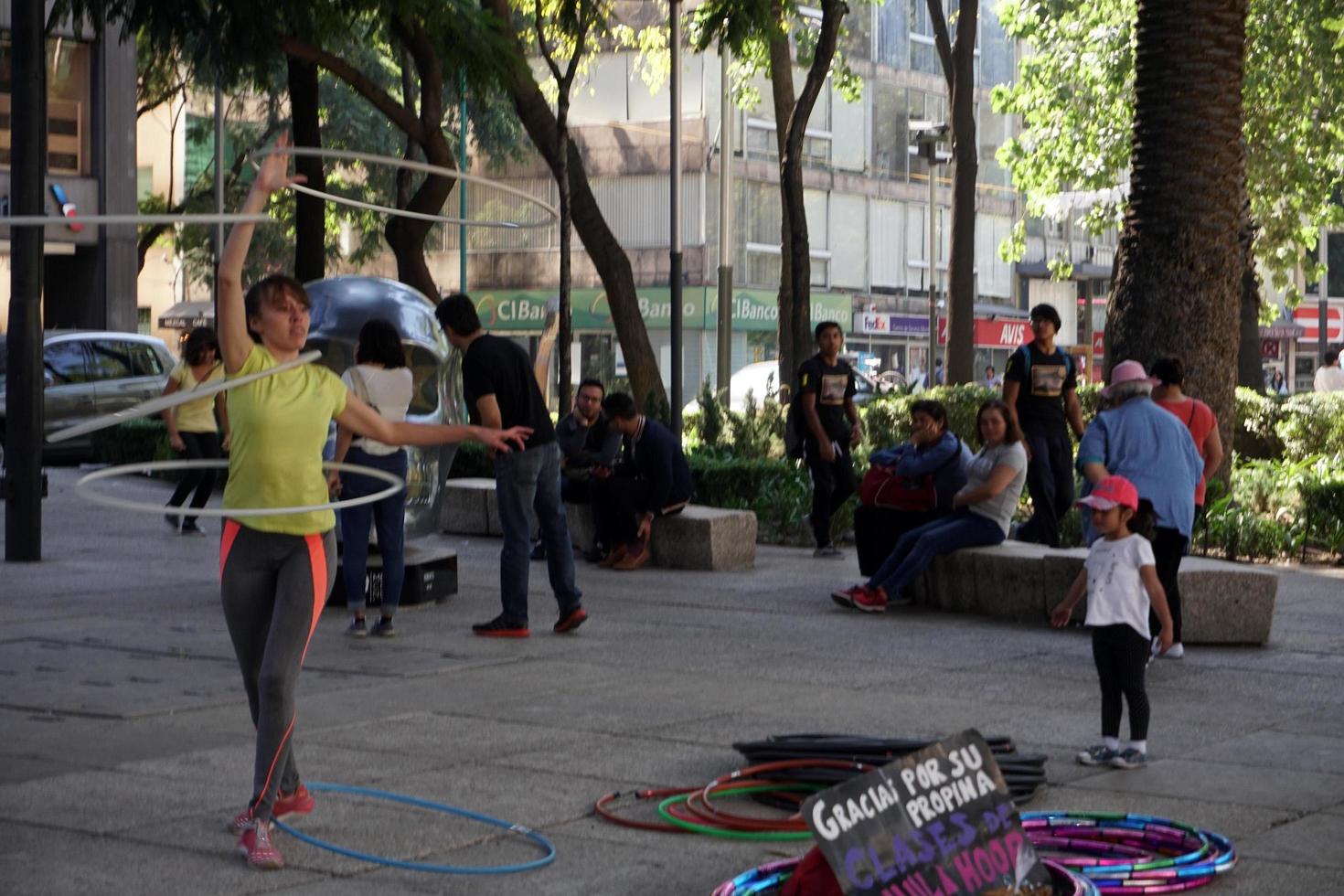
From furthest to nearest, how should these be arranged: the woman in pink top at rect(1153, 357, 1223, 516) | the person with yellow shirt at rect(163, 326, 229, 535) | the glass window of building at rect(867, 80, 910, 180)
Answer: the glass window of building at rect(867, 80, 910, 180), the person with yellow shirt at rect(163, 326, 229, 535), the woman in pink top at rect(1153, 357, 1223, 516)

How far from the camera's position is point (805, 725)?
8.44 meters

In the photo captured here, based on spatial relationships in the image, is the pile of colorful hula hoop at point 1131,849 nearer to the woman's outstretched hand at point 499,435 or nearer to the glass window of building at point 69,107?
the woman's outstretched hand at point 499,435

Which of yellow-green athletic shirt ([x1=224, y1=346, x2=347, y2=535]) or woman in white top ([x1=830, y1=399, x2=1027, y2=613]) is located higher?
yellow-green athletic shirt ([x1=224, y1=346, x2=347, y2=535])

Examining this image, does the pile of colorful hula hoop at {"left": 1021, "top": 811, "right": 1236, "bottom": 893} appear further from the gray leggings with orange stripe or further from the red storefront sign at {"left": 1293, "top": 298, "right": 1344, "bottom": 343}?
the red storefront sign at {"left": 1293, "top": 298, "right": 1344, "bottom": 343}

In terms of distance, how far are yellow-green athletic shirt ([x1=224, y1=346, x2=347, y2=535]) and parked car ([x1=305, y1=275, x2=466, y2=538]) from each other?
6.85m

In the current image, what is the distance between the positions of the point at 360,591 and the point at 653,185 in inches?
1658

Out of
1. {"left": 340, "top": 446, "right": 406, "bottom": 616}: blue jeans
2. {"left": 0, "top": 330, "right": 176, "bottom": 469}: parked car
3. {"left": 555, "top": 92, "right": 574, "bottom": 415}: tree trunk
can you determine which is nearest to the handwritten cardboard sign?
{"left": 340, "top": 446, "right": 406, "bottom": 616}: blue jeans

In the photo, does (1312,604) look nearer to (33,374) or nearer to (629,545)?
(629,545)

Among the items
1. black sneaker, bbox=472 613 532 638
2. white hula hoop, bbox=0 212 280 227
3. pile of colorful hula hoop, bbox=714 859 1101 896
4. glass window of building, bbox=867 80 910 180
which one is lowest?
black sneaker, bbox=472 613 532 638

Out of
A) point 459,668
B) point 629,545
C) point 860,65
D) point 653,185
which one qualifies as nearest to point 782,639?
point 459,668

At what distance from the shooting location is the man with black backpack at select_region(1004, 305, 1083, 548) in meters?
14.0

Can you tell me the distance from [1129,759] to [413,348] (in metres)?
7.56

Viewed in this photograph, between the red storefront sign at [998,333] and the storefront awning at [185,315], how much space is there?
21.8m

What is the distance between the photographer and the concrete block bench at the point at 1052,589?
11078mm
